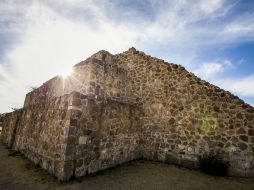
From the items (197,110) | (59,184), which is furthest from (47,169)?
(197,110)

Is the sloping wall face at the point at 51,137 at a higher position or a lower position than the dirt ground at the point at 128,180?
higher

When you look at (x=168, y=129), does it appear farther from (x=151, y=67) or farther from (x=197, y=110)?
(x=151, y=67)

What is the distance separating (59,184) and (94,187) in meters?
0.98

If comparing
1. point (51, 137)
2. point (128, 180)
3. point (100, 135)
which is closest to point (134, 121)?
point (100, 135)

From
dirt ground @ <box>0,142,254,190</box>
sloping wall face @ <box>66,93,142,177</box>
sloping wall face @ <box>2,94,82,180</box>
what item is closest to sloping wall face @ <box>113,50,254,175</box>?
dirt ground @ <box>0,142,254,190</box>

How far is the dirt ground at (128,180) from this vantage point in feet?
16.7

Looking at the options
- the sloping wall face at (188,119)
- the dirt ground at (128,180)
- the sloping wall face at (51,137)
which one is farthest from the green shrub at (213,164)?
the sloping wall face at (51,137)

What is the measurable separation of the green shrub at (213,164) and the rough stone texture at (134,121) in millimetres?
215

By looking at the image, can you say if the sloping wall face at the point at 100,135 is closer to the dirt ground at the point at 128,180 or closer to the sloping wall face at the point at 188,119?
the dirt ground at the point at 128,180

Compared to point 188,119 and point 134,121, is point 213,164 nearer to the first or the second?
point 188,119

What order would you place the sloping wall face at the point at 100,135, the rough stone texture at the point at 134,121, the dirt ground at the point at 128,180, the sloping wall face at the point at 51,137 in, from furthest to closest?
the rough stone texture at the point at 134,121, the sloping wall face at the point at 100,135, the sloping wall face at the point at 51,137, the dirt ground at the point at 128,180

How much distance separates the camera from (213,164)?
644 cm

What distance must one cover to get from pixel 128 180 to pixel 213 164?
10.2ft

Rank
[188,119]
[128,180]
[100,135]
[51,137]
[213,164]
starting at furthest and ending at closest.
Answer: [188,119], [100,135], [213,164], [51,137], [128,180]
